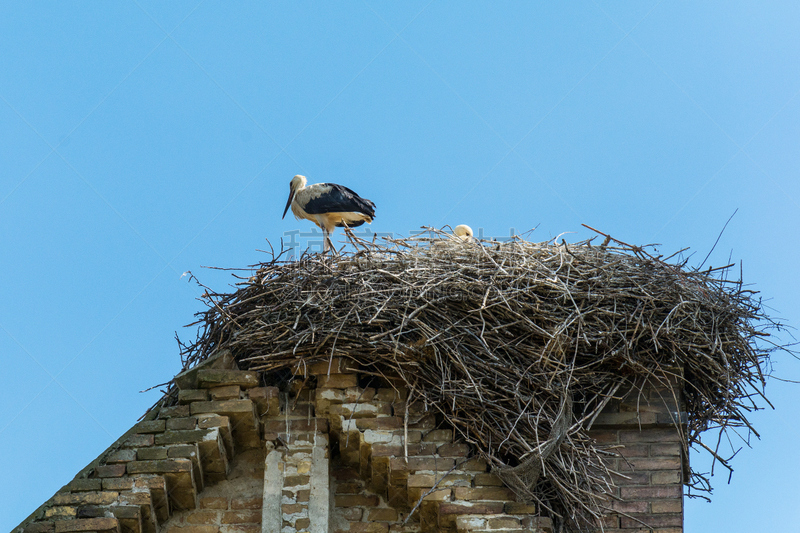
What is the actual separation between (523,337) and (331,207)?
363 centimetres

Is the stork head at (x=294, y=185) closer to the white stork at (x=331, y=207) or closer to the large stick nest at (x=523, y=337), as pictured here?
the white stork at (x=331, y=207)

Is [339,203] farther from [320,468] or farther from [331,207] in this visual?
[320,468]

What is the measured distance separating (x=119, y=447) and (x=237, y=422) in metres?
0.73

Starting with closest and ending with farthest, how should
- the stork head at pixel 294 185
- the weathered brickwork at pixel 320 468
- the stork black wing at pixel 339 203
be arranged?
the weathered brickwork at pixel 320 468 < the stork black wing at pixel 339 203 < the stork head at pixel 294 185

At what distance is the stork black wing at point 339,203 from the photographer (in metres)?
8.49

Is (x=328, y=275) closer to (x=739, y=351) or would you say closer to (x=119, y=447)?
(x=119, y=447)

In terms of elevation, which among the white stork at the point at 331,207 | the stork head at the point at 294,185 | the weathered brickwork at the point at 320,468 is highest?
the stork head at the point at 294,185

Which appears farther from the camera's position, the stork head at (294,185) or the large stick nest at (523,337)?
the stork head at (294,185)

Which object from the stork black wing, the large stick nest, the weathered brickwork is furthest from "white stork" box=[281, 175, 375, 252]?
the weathered brickwork

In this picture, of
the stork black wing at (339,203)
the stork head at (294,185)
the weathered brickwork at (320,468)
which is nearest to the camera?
the weathered brickwork at (320,468)

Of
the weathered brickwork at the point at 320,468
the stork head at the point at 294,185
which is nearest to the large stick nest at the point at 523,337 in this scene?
the weathered brickwork at the point at 320,468

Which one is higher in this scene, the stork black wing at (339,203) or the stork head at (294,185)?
the stork head at (294,185)

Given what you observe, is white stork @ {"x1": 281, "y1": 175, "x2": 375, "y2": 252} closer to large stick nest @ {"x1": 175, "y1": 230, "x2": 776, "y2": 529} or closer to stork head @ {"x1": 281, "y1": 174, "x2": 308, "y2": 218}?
stork head @ {"x1": 281, "y1": 174, "x2": 308, "y2": 218}

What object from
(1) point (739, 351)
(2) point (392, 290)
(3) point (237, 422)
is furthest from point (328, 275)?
(1) point (739, 351)
